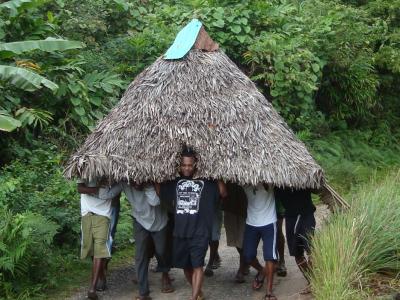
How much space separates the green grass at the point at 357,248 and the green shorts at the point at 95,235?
2257mm

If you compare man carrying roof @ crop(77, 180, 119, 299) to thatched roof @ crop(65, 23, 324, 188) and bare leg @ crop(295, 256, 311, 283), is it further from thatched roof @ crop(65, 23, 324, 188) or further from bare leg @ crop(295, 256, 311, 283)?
bare leg @ crop(295, 256, 311, 283)

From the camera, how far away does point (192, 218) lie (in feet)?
25.8

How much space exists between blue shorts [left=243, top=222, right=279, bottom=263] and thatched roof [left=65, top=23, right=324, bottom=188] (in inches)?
22.9

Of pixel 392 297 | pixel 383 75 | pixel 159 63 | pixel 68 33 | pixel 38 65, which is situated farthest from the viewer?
pixel 383 75

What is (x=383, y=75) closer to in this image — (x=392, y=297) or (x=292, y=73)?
(x=292, y=73)

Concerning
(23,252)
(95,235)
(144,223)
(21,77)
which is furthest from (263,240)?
(21,77)

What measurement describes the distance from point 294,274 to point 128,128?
2.79 metres

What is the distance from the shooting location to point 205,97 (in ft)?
28.0

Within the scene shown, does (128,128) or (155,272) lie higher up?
(128,128)

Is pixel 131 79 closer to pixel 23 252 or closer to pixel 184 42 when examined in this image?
pixel 184 42

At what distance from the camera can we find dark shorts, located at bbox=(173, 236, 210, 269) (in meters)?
7.86

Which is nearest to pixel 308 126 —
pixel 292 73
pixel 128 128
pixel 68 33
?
pixel 292 73

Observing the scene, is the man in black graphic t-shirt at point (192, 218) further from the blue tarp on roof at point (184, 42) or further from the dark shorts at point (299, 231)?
the blue tarp on roof at point (184, 42)

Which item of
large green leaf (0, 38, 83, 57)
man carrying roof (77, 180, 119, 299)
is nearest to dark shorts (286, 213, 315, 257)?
man carrying roof (77, 180, 119, 299)
